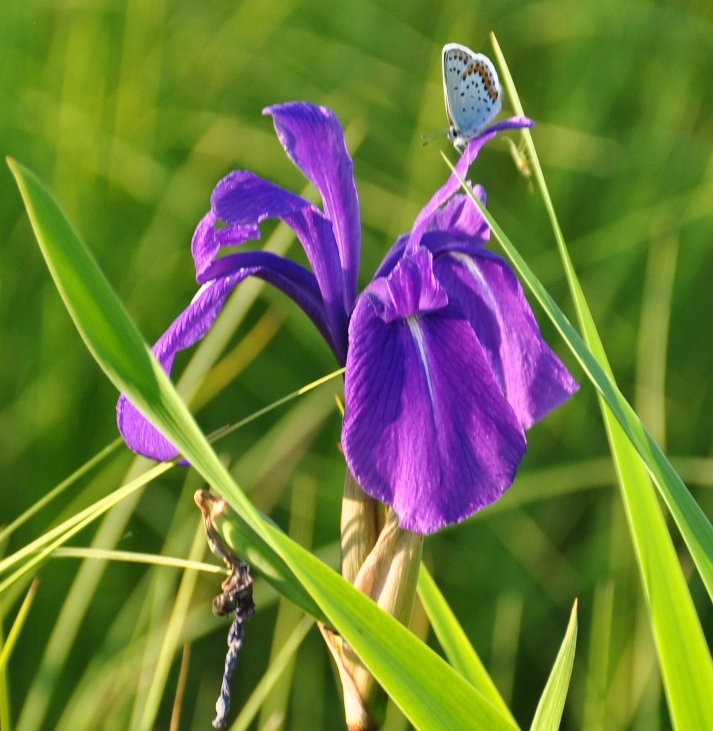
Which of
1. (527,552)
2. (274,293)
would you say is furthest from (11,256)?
(527,552)

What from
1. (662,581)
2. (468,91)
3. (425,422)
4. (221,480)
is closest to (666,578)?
(662,581)

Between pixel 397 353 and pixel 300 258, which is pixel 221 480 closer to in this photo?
pixel 397 353

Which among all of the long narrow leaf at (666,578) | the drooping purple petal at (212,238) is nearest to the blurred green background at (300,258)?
the drooping purple petal at (212,238)

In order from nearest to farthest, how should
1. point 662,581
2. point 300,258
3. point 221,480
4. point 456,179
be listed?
point 221,480 → point 662,581 → point 456,179 → point 300,258

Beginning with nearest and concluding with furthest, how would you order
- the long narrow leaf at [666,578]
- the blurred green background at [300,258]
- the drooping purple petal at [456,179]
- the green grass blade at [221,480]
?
the green grass blade at [221,480] → the long narrow leaf at [666,578] → the drooping purple petal at [456,179] → the blurred green background at [300,258]

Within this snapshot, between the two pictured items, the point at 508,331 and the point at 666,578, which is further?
the point at 508,331

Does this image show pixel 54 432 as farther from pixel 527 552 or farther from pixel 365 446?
pixel 365 446

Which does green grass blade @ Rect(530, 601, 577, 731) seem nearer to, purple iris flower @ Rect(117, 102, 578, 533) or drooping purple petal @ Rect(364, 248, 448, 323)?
purple iris flower @ Rect(117, 102, 578, 533)

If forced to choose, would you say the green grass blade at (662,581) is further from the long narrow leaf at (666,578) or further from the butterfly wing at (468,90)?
the butterfly wing at (468,90)
